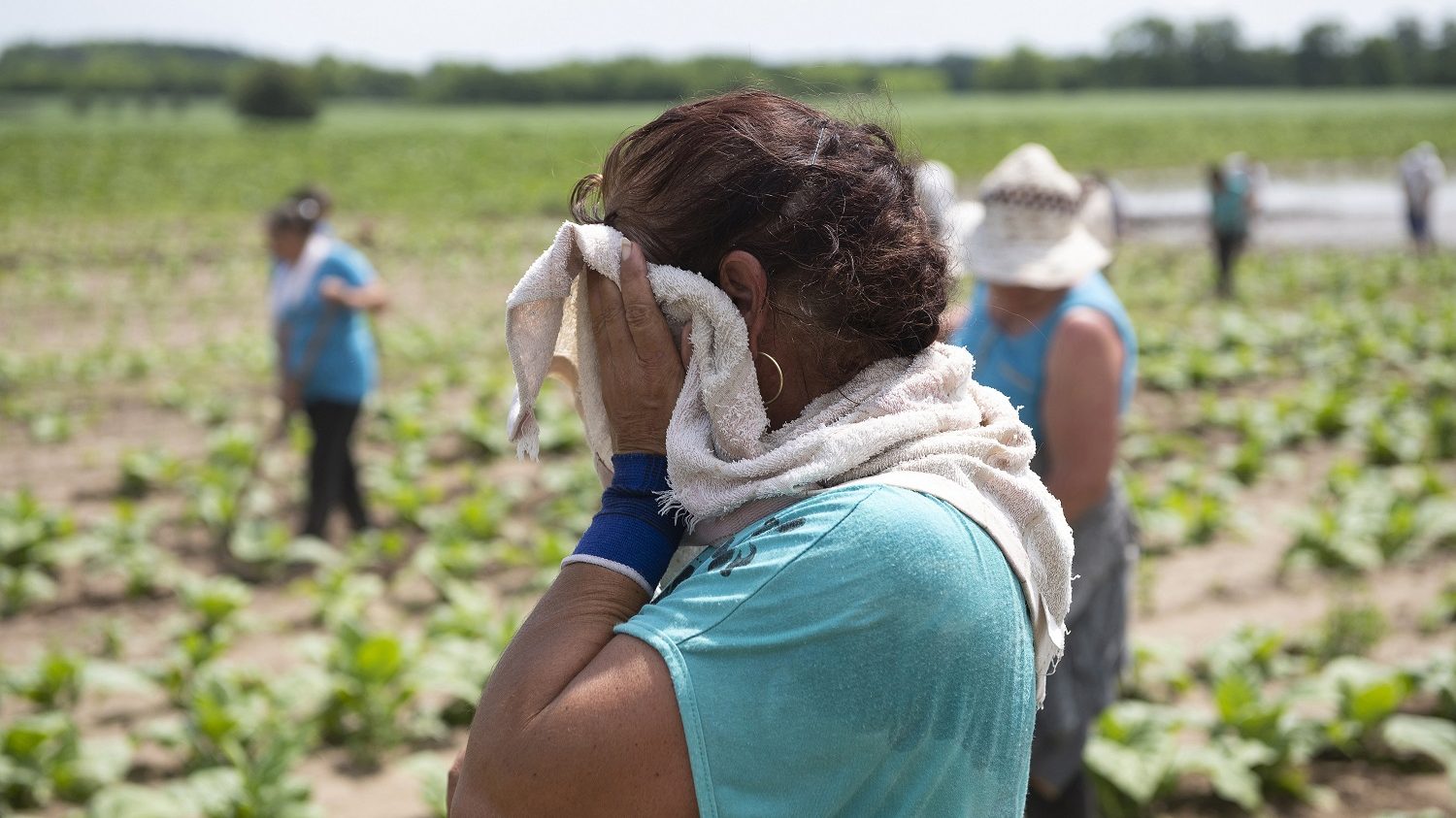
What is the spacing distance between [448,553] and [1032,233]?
4.64 meters

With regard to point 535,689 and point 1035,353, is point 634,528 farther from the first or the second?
point 1035,353

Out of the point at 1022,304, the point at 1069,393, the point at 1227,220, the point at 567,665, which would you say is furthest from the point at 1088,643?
the point at 1227,220

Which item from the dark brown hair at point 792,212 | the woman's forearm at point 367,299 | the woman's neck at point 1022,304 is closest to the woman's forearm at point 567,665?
the dark brown hair at point 792,212

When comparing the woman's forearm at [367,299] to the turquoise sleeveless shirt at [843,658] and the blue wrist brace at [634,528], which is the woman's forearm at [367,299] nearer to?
the blue wrist brace at [634,528]

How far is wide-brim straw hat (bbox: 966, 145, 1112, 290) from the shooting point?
10.1ft

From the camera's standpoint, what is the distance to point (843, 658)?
1.24m

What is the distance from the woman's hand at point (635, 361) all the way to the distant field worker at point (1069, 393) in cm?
169

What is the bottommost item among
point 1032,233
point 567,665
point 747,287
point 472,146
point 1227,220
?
point 472,146

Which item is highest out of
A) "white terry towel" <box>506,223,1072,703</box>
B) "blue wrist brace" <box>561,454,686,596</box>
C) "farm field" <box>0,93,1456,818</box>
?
"white terry towel" <box>506,223,1072,703</box>

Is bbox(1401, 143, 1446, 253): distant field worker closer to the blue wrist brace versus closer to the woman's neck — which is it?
the woman's neck

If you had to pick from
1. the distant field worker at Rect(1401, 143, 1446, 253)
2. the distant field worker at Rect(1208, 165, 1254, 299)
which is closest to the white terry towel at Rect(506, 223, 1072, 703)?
the distant field worker at Rect(1208, 165, 1254, 299)

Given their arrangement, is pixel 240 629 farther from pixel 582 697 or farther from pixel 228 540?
pixel 582 697

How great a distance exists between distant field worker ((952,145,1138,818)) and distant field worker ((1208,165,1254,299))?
14.9m

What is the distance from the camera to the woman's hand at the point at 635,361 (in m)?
1.43
